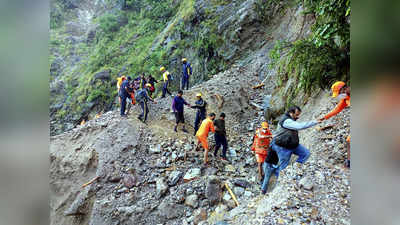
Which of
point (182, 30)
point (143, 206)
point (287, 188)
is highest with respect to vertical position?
point (182, 30)

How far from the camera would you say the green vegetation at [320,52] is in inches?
98.7

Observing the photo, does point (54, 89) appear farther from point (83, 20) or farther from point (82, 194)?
point (82, 194)

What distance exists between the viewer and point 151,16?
151 inches

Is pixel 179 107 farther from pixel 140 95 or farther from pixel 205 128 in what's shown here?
pixel 140 95

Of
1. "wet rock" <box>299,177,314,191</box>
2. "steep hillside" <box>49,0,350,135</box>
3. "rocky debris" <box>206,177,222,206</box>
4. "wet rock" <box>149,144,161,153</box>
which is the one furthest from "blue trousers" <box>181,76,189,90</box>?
"wet rock" <box>299,177,314,191</box>

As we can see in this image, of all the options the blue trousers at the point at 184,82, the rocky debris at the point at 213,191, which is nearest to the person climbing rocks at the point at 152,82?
the blue trousers at the point at 184,82

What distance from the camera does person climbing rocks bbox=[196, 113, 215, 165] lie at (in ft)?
10.8

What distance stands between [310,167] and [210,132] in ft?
4.83

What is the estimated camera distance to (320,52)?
111 inches

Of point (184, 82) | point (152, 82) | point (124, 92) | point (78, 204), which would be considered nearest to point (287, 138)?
point (184, 82)

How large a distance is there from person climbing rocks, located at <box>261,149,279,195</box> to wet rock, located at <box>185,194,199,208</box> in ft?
3.20
